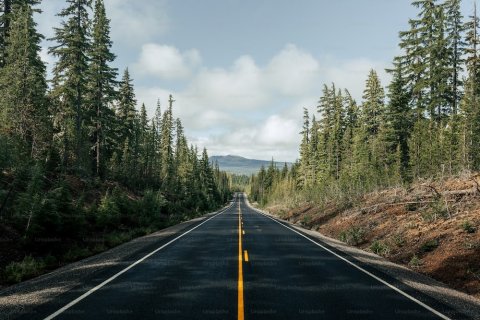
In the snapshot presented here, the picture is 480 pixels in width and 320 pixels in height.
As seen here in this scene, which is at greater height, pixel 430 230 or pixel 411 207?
pixel 411 207

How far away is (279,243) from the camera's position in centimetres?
1856

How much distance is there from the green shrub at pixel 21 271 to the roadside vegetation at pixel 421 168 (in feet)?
44.9

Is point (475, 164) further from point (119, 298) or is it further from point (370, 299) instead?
point (119, 298)

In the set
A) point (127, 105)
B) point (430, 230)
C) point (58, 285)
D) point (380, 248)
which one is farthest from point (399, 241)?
point (127, 105)

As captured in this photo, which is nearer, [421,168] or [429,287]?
[429,287]

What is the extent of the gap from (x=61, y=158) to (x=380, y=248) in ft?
90.7


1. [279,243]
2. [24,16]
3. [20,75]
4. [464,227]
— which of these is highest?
[24,16]

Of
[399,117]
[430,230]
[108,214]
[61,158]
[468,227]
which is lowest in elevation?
[430,230]

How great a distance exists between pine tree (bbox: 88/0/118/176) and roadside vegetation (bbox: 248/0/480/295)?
24226mm

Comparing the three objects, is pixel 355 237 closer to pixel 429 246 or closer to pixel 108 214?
pixel 429 246

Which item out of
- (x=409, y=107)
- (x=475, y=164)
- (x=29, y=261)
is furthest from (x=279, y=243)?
(x=409, y=107)

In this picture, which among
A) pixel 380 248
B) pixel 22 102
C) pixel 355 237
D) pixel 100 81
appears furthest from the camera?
pixel 100 81

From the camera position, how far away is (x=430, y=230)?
16.3 metres

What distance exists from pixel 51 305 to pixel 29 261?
5.81m
